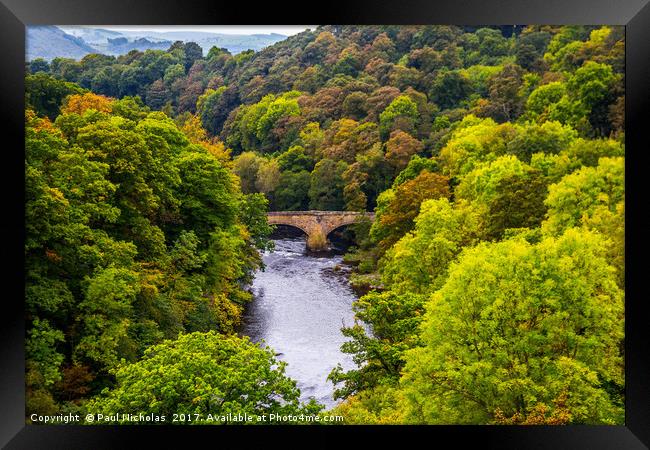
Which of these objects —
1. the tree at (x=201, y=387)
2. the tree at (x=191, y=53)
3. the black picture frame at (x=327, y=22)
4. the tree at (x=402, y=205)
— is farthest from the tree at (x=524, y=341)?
the tree at (x=191, y=53)

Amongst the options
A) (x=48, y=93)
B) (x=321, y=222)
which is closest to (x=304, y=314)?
(x=321, y=222)

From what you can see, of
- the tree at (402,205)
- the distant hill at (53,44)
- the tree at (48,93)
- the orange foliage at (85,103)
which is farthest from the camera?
the tree at (402,205)

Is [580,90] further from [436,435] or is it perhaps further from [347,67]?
[436,435]

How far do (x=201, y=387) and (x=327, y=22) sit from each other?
14.6 feet

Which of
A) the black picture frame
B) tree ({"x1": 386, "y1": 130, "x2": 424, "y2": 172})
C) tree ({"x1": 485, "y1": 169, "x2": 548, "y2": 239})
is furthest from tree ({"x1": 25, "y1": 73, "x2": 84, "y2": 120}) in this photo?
tree ({"x1": 485, "y1": 169, "x2": 548, "y2": 239})

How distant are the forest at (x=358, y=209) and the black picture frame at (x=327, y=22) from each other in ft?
2.14

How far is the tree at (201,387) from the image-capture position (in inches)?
355

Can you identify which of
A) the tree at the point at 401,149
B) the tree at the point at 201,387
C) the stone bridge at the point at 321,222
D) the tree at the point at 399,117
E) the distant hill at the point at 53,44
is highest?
the distant hill at the point at 53,44

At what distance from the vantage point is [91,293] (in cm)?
1104

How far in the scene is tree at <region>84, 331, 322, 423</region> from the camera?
355 inches

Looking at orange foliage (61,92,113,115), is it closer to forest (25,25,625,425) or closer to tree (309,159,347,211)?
forest (25,25,625,425)

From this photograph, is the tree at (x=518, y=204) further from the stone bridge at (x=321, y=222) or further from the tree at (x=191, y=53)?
the tree at (x=191, y=53)

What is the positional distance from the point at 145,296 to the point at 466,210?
19.2 feet

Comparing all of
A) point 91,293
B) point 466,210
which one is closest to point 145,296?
point 91,293
